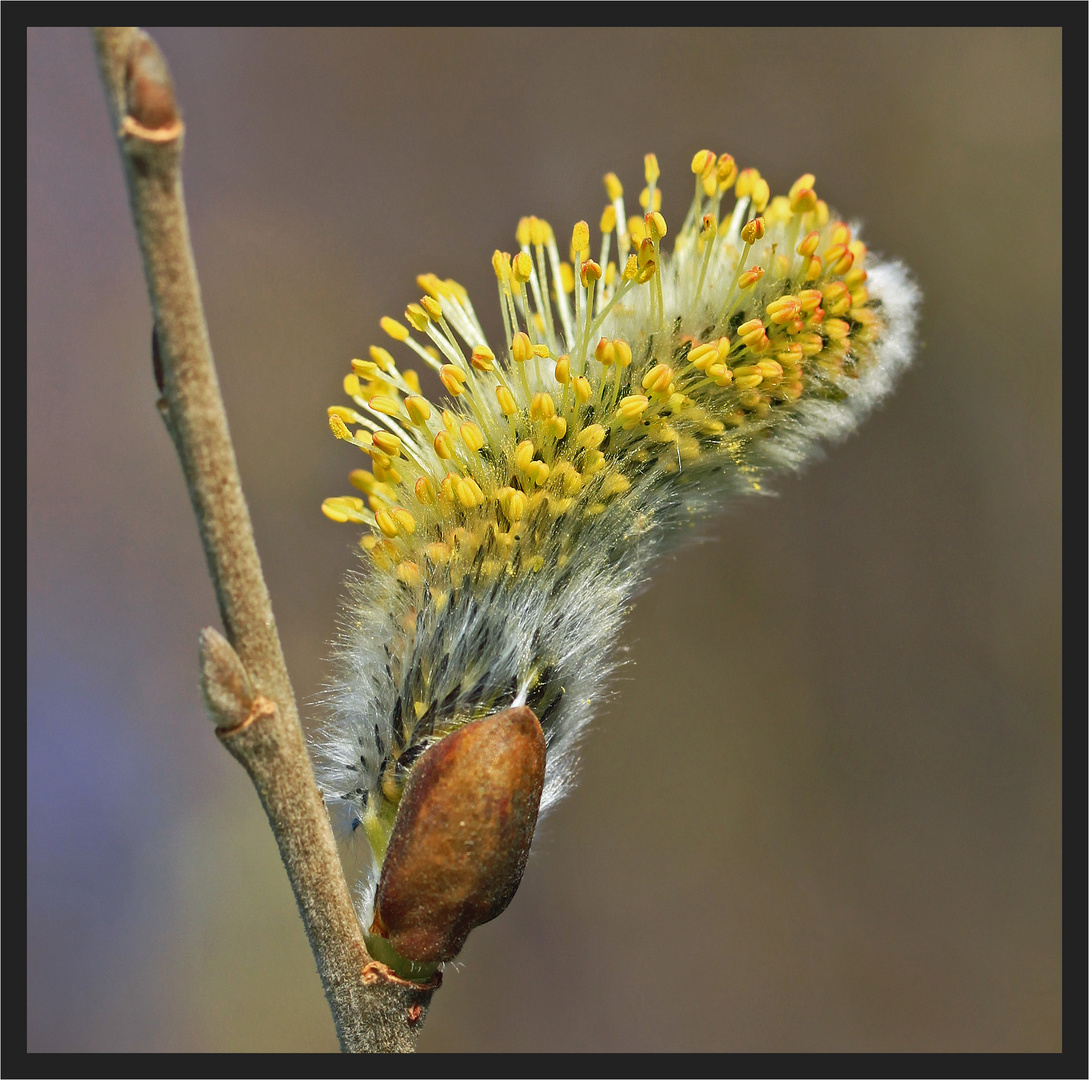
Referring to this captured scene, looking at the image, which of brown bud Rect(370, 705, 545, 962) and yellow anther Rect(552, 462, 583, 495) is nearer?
brown bud Rect(370, 705, 545, 962)

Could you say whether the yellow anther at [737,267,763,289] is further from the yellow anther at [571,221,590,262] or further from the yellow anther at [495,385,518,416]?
the yellow anther at [495,385,518,416]

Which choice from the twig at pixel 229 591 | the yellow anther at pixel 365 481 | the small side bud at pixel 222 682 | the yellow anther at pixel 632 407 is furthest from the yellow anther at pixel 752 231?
the small side bud at pixel 222 682

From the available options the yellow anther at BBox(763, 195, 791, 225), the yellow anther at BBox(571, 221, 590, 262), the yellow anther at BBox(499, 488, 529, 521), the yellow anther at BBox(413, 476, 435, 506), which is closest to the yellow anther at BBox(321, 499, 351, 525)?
the yellow anther at BBox(413, 476, 435, 506)

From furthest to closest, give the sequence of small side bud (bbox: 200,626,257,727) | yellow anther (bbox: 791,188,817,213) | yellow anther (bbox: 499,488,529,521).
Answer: yellow anther (bbox: 791,188,817,213), yellow anther (bbox: 499,488,529,521), small side bud (bbox: 200,626,257,727)

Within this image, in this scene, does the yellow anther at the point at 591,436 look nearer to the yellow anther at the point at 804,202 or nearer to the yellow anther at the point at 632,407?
the yellow anther at the point at 632,407

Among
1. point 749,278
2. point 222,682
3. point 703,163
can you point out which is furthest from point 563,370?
point 222,682

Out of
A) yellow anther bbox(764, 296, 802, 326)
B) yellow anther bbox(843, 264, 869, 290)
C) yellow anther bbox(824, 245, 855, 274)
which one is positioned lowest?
yellow anther bbox(764, 296, 802, 326)

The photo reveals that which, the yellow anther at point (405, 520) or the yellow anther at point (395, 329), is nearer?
the yellow anther at point (405, 520)
